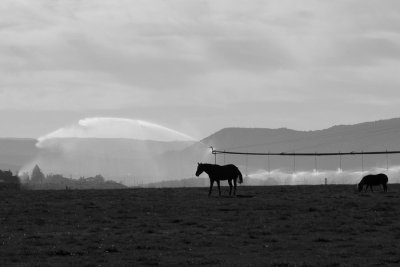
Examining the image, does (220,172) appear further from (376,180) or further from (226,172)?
(376,180)

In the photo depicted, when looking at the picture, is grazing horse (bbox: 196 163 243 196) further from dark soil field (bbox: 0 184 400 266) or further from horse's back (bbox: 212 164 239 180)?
dark soil field (bbox: 0 184 400 266)

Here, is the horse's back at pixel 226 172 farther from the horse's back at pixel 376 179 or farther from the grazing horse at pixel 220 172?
the horse's back at pixel 376 179

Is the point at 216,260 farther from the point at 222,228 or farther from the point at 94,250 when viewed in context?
the point at 222,228

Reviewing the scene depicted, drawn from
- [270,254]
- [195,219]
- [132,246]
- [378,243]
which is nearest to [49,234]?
[132,246]

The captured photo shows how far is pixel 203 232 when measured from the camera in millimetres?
34625

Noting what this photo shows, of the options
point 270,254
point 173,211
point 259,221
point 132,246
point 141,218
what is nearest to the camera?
point 270,254

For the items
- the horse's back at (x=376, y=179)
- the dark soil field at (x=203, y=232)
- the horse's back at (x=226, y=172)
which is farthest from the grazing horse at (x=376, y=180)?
the dark soil field at (x=203, y=232)

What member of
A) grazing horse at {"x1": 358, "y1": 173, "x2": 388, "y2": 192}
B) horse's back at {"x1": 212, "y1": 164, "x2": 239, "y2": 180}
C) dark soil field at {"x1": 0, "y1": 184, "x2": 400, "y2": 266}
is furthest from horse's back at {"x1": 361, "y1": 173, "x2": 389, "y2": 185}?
dark soil field at {"x1": 0, "y1": 184, "x2": 400, "y2": 266}

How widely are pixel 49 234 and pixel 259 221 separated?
34.9 feet

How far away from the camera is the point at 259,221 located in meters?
39.0

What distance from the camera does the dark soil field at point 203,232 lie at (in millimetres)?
26906

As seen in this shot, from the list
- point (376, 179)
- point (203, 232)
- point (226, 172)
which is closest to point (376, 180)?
point (376, 179)

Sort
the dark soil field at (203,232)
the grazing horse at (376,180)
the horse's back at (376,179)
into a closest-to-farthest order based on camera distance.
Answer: the dark soil field at (203,232) < the grazing horse at (376,180) < the horse's back at (376,179)

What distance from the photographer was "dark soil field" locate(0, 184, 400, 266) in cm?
2691
